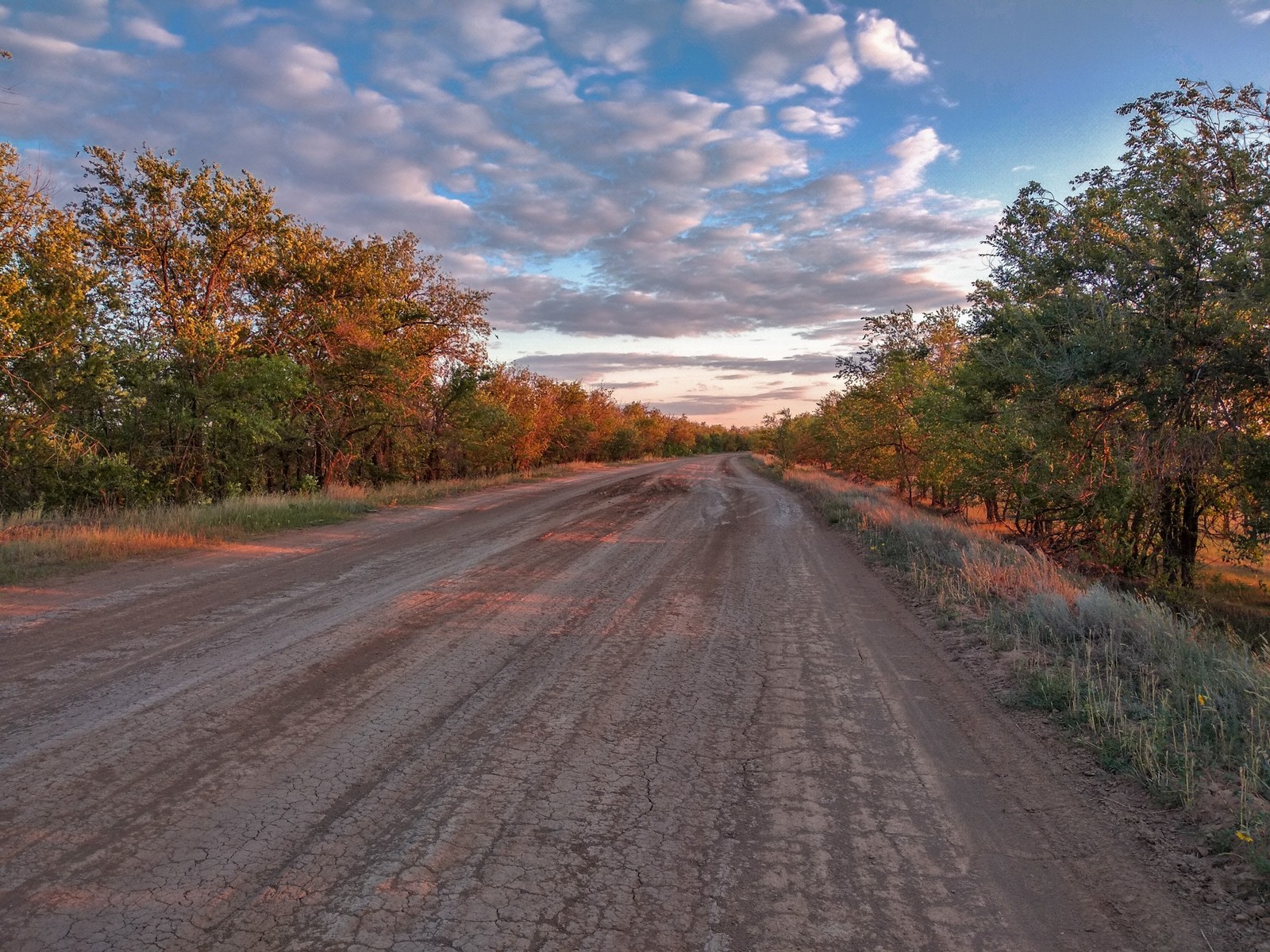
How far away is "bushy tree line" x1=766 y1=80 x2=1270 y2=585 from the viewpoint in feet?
28.6

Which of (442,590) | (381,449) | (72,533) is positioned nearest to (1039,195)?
(442,590)

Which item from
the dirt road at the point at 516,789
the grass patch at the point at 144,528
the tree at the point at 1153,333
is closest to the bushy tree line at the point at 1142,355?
the tree at the point at 1153,333

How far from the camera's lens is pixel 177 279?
14086mm

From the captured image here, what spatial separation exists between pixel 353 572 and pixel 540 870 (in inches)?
245

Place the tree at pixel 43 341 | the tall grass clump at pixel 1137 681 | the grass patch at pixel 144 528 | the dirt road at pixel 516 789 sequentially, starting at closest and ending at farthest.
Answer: the dirt road at pixel 516 789 < the tall grass clump at pixel 1137 681 < the grass patch at pixel 144 528 < the tree at pixel 43 341

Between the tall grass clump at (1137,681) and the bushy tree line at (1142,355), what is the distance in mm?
2411

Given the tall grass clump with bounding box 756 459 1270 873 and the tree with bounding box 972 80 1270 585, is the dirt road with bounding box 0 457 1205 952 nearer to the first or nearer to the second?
the tall grass clump with bounding box 756 459 1270 873

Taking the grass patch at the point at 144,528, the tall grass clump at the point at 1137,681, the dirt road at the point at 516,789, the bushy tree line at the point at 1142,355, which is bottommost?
the dirt road at the point at 516,789

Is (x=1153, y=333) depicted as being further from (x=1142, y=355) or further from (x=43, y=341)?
(x=43, y=341)

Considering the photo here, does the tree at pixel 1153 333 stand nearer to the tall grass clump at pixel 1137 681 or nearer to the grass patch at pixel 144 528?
the tall grass clump at pixel 1137 681

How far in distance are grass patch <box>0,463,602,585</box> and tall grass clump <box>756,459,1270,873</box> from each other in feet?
32.2

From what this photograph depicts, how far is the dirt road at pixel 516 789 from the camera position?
246cm

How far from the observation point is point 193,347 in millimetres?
13320

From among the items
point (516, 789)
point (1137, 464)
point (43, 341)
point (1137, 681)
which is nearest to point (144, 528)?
point (43, 341)
